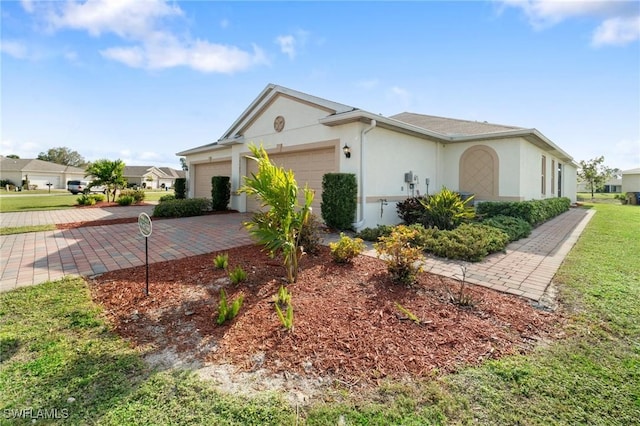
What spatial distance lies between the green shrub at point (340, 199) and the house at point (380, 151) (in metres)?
0.33

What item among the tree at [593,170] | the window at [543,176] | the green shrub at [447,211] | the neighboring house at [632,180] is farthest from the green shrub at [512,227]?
the neighboring house at [632,180]

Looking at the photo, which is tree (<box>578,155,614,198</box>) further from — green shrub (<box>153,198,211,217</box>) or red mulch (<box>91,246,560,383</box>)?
green shrub (<box>153,198,211,217</box>)

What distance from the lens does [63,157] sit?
74000mm

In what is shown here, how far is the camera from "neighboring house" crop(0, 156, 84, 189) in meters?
45.7

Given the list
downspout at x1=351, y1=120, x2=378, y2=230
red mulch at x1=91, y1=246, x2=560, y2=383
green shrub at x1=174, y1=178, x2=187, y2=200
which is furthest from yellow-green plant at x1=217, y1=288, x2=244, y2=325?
green shrub at x1=174, y1=178, x2=187, y2=200

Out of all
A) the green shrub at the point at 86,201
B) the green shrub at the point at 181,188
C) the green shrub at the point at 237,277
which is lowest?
the green shrub at the point at 237,277

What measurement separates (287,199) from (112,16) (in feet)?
21.3

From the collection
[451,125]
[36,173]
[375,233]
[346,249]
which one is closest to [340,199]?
[375,233]

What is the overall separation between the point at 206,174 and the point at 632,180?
169ft

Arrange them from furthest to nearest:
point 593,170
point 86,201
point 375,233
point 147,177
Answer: point 147,177, point 593,170, point 86,201, point 375,233

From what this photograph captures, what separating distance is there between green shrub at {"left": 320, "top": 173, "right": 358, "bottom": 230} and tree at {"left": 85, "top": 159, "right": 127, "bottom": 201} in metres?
16.0

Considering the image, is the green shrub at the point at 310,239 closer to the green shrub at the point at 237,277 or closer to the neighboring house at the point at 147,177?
the green shrub at the point at 237,277

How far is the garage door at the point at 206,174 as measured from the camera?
15.4 meters

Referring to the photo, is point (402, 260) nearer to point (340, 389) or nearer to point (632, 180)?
point (340, 389)
